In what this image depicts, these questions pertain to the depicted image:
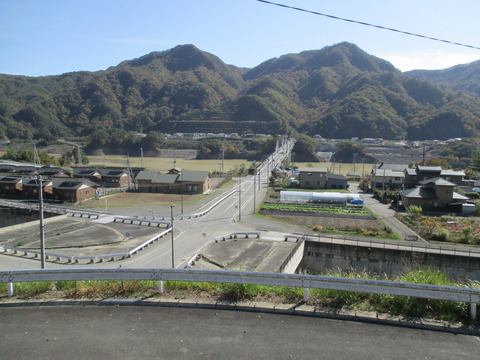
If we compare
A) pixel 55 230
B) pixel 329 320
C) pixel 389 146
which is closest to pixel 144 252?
pixel 55 230

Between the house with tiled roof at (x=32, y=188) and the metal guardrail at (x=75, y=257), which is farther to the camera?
the house with tiled roof at (x=32, y=188)

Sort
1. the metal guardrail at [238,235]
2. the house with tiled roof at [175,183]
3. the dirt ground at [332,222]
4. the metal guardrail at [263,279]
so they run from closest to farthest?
1. the metal guardrail at [263,279]
2. the metal guardrail at [238,235]
3. the dirt ground at [332,222]
4. the house with tiled roof at [175,183]

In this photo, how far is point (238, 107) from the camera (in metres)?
120

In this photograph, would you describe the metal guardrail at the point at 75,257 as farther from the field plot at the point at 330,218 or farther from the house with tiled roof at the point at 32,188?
the house with tiled roof at the point at 32,188

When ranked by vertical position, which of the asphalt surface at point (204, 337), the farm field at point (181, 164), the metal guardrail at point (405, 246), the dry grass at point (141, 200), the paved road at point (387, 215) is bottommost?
the paved road at point (387, 215)

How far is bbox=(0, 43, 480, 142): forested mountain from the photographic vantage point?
103m

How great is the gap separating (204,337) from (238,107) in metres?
119

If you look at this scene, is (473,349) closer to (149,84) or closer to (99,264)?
(99,264)

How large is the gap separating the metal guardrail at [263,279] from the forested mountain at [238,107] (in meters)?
100

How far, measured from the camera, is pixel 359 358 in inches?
117

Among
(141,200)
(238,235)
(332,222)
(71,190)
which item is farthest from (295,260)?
(71,190)

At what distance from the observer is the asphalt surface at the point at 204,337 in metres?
3.05

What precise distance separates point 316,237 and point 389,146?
74.9m

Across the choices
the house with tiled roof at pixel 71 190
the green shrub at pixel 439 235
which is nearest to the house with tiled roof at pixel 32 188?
the house with tiled roof at pixel 71 190
